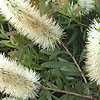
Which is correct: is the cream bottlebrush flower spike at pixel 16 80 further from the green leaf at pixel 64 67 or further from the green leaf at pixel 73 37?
the green leaf at pixel 73 37

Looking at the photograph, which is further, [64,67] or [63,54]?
[63,54]

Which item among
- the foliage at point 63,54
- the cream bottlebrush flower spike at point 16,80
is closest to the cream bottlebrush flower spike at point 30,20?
the foliage at point 63,54

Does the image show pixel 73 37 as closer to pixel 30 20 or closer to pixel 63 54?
pixel 63 54

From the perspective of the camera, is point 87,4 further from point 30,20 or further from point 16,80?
point 16,80

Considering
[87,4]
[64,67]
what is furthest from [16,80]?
[87,4]

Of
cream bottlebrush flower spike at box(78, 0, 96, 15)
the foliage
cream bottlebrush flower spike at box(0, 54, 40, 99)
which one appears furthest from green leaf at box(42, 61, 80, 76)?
cream bottlebrush flower spike at box(78, 0, 96, 15)

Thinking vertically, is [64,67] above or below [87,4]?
below

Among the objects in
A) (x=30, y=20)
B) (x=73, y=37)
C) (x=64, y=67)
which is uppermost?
(x=30, y=20)

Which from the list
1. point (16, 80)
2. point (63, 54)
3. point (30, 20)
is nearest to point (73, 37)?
point (63, 54)

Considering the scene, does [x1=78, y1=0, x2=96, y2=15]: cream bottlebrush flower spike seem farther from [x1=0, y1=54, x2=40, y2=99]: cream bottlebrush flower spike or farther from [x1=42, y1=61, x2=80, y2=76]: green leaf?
[x1=0, y1=54, x2=40, y2=99]: cream bottlebrush flower spike

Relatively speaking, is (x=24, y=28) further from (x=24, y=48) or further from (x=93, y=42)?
(x=93, y=42)

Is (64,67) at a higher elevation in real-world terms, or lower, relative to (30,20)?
lower
